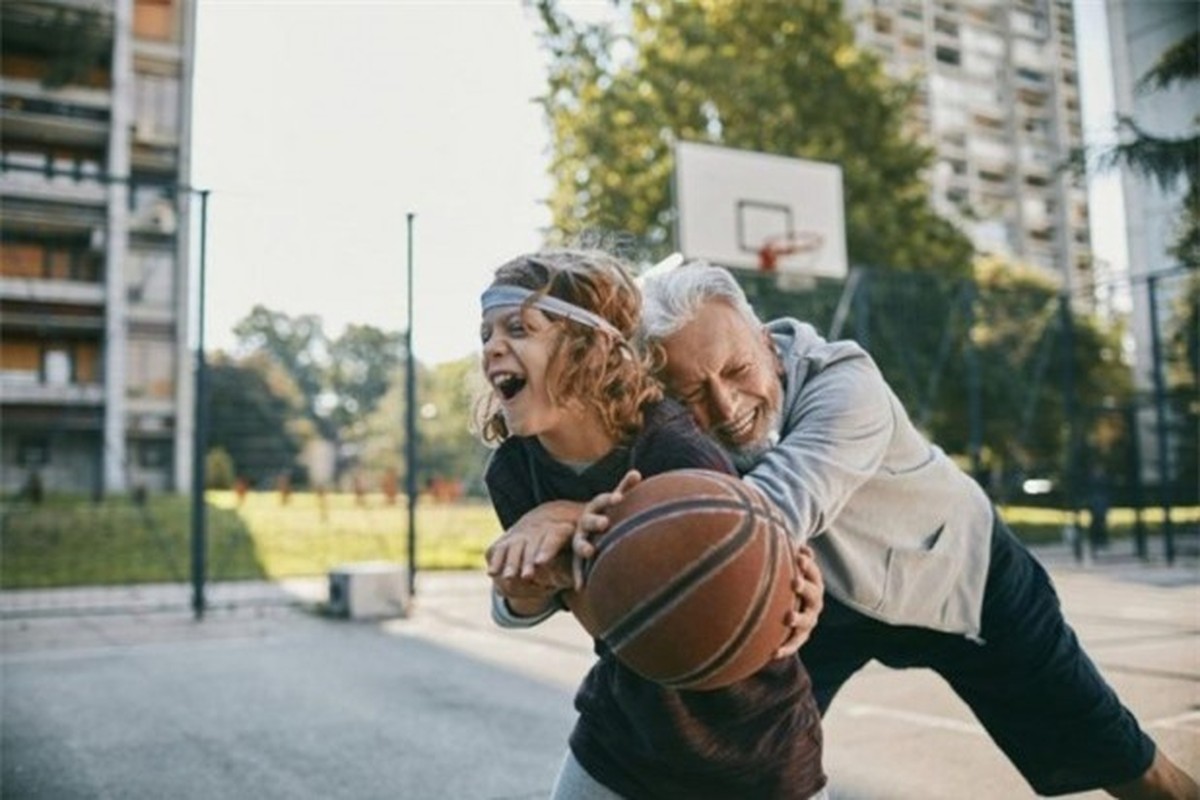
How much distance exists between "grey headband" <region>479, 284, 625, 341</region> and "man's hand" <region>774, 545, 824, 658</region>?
1.60 ft

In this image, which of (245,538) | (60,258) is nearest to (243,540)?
(245,538)

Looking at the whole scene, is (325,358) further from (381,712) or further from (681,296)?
(681,296)

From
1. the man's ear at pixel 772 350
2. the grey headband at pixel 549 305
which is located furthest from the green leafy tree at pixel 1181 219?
the grey headband at pixel 549 305

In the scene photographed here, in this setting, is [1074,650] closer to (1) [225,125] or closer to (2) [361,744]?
(2) [361,744]

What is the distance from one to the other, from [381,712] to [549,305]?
12.6 feet

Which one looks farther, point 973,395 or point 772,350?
point 973,395

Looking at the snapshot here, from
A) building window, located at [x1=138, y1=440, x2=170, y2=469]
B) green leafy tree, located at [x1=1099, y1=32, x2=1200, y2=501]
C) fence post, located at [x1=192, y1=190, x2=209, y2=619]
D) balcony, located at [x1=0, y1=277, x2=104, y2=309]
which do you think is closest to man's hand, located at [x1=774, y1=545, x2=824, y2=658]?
green leafy tree, located at [x1=1099, y1=32, x2=1200, y2=501]

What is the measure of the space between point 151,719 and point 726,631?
441 centimetres

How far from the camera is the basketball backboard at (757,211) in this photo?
13648 mm

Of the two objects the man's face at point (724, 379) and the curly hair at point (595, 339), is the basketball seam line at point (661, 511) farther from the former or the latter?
the man's face at point (724, 379)

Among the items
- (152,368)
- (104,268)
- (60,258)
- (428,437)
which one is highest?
(60,258)

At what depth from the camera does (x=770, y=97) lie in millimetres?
19781

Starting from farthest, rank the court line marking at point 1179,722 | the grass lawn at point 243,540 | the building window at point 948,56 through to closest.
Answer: the building window at point 948,56 < the grass lawn at point 243,540 < the court line marking at point 1179,722

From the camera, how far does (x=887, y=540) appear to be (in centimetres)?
203
